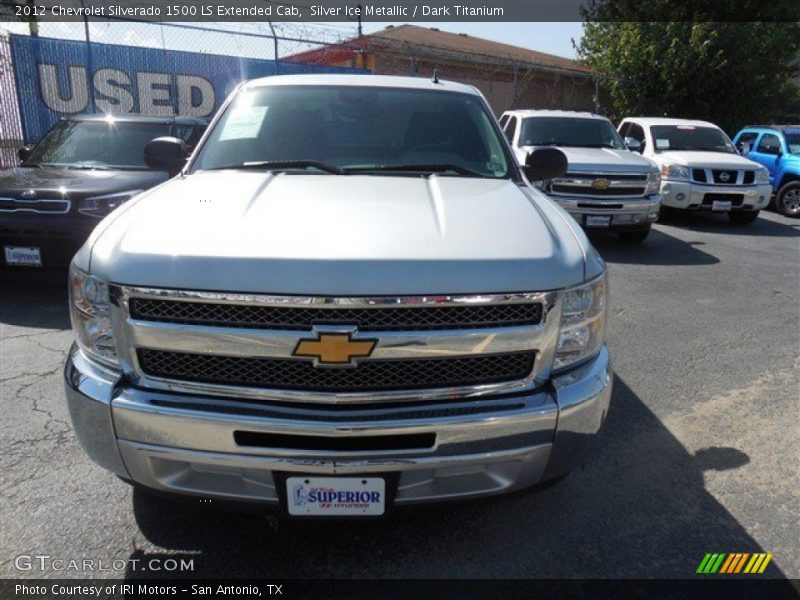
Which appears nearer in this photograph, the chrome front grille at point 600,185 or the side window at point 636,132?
the chrome front grille at point 600,185

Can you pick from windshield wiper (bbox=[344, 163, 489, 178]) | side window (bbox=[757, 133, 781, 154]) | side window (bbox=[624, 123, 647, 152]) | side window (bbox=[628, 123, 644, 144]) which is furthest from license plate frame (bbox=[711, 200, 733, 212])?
windshield wiper (bbox=[344, 163, 489, 178])

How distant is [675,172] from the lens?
34.0 ft

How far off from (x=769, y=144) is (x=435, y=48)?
1026 cm

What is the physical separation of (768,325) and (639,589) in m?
4.22

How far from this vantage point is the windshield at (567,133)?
959 cm

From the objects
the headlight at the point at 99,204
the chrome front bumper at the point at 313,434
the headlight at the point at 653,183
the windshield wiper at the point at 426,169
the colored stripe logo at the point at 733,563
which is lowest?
the colored stripe logo at the point at 733,563

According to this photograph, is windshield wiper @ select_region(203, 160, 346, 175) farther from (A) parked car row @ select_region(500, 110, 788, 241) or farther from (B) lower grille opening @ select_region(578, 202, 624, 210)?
(B) lower grille opening @ select_region(578, 202, 624, 210)

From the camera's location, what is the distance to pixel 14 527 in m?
2.61

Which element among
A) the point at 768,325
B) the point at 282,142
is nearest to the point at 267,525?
the point at 282,142

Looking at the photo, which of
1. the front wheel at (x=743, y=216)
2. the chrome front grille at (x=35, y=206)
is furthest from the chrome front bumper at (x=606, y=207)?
the chrome front grille at (x=35, y=206)

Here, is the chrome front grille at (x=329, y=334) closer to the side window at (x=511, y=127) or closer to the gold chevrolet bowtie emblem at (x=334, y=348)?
the gold chevrolet bowtie emblem at (x=334, y=348)

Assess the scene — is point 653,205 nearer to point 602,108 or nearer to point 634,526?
point 634,526

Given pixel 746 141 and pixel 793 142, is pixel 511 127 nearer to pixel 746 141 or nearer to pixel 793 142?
pixel 793 142

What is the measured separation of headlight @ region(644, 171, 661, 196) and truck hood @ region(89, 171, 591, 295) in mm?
6539
